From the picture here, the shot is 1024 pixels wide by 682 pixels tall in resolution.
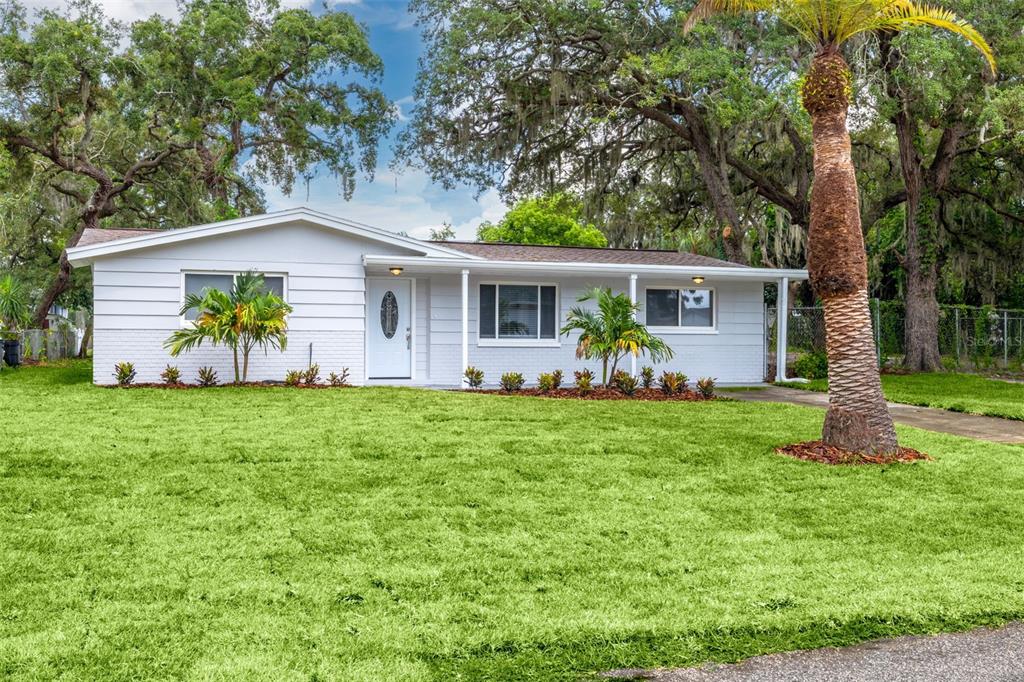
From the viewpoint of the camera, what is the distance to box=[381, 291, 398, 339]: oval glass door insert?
14.4 metres

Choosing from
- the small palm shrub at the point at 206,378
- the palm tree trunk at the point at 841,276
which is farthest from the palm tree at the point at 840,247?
the small palm shrub at the point at 206,378

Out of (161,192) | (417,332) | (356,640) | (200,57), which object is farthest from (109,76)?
(356,640)

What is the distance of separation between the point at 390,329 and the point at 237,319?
3168 mm

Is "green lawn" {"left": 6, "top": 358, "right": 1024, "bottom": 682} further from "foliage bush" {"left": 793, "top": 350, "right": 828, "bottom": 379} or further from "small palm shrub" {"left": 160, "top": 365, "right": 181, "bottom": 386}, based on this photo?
"foliage bush" {"left": 793, "top": 350, "right": 828, "bottom": 379}

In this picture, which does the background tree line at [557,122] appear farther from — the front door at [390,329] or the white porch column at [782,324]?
the front door at [390,329]

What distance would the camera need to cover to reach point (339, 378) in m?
13.6

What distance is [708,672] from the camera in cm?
317

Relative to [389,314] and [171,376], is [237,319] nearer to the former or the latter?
[171,376]

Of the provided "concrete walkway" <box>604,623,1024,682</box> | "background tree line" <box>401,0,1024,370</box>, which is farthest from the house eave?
"concrete walkway" <box>604,623,1024,682</box>

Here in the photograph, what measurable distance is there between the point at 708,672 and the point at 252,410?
25.7 feet

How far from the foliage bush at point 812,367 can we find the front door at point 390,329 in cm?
850

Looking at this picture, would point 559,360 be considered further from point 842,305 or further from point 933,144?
point 933,144

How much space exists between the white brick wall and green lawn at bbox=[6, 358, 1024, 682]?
13.9ft

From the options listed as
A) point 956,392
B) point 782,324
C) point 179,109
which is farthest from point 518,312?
point 179,109
